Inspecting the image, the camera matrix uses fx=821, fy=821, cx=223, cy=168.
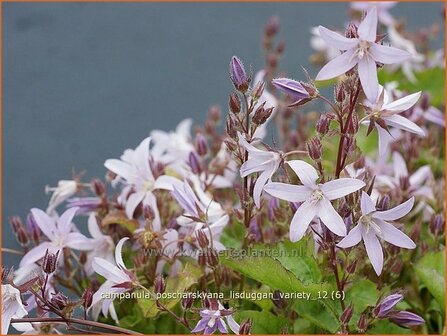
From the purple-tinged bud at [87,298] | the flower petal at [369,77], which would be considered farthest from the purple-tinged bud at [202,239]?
the flower petal at [369,77]

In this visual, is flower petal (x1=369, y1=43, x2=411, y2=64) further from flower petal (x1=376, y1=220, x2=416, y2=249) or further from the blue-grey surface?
the blue-grey surface

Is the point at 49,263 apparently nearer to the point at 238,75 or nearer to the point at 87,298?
the point at 87,298

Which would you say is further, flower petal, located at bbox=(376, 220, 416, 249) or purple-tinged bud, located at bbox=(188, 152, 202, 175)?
purple-tinged bud, located at bbox=(188, 152, 202, 175)

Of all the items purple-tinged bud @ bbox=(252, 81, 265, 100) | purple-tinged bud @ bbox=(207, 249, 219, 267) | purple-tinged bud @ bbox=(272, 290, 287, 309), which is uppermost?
purple-tinged bud @ bbox=(252, 81, 265, 100)

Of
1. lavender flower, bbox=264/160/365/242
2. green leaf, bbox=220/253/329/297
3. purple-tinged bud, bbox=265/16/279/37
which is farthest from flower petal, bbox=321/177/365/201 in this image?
purple-tinged bud, bbox=265/16/279/37

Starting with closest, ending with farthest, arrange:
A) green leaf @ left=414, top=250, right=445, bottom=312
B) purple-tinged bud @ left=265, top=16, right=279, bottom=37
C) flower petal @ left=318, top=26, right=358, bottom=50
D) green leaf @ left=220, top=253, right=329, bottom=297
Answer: flower petal @ left=318, top=26, right=358, bottom=50 < green leaf @ left=220, top=253, right=329, bottom=297 < green leaf @ left=414, top=250, right=445, bottom=312 < purple-tinged bud @ left=265, top=16, right=279, bottom=37

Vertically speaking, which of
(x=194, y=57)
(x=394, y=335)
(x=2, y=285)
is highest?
(x=194, y=57)

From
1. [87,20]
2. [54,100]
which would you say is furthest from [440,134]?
[87,20]

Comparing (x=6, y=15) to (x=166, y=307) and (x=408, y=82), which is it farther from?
(x=166, y=307)
